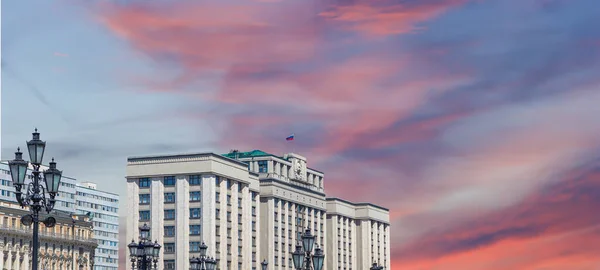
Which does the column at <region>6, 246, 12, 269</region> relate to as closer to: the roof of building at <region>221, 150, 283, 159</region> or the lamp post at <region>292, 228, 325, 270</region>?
the roof of building at <region>221, 150, 283, 159</region>

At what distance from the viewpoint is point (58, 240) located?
15288cm

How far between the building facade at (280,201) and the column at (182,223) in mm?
23795

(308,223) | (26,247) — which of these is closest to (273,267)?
(308,223)

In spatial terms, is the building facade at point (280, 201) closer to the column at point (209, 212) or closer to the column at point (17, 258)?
the column at point (209, 212)

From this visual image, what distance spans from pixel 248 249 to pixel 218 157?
1770cm

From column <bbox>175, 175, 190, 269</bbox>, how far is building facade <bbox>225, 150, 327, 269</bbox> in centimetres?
2379

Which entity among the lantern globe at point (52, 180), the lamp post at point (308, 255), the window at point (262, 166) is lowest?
the lamp post at point (308, 255)

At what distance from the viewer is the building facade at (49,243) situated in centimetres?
14150

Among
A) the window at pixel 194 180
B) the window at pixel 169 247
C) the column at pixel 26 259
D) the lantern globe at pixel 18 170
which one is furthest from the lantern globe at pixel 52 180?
the window at pixel 169 247

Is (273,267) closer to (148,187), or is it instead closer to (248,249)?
(248,249)

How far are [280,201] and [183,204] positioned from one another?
29.3 meters

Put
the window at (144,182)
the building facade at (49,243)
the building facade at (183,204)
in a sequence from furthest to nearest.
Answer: the window at (144,182)
the building facade at (183,204)
the building facade at (49,243)

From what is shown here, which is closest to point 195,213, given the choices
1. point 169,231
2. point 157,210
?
point 169,231

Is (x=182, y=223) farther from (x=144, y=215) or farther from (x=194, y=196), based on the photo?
(x=144, y=215)
